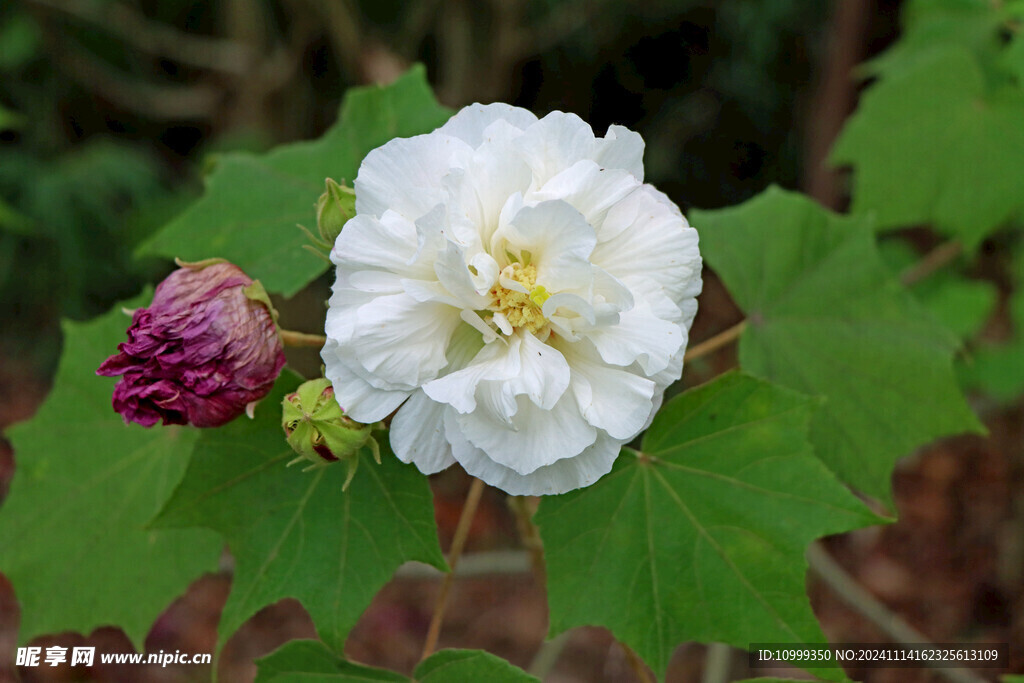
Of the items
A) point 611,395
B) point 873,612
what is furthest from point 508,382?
point 873,612

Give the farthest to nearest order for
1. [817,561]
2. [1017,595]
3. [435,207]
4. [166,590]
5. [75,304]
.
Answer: [75,304] → [1017,595] → [817,561] → [166,590] → [435,207]

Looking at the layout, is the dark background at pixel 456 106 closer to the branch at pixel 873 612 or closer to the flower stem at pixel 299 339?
the branch at pixel 873 612

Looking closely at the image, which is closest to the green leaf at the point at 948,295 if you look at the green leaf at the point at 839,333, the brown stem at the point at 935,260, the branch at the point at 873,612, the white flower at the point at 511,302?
the brown stem at the point at 935,260

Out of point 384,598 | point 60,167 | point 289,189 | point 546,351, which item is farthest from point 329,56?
point 546,351

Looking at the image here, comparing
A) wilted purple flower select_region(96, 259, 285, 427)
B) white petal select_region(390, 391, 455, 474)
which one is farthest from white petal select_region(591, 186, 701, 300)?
wilted purple flower select_region(96, 259, 285, 427)

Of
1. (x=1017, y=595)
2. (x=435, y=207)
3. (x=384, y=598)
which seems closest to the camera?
(x=435, y=207)

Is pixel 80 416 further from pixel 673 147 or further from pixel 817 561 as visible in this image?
pixel 673 147

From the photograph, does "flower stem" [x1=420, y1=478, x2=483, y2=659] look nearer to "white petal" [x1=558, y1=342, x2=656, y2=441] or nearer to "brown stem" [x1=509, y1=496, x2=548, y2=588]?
"brown stem" [x1=509, y1=496, x2=548, y2=588]
